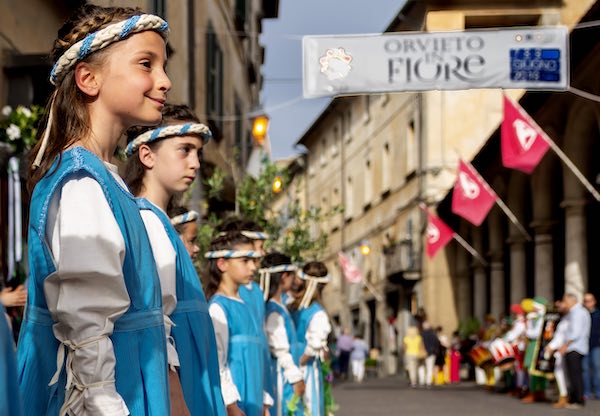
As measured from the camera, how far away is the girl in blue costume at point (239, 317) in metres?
5.59

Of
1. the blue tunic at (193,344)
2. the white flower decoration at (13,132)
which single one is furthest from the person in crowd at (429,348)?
the blue tunic at (193,344)

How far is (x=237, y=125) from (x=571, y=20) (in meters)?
14.5

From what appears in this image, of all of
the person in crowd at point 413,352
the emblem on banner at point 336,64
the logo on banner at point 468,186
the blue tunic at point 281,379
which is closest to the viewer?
the blue tunic at point 281,379

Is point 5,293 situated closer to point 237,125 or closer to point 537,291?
point 237,125

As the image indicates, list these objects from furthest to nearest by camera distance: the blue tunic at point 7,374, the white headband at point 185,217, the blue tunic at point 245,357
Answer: the blue tunic at point 245,357
the white headband at point 185,217
the blue tunic at point 7,374

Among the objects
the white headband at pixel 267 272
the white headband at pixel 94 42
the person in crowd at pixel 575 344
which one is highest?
the white headband at pixel 94 42

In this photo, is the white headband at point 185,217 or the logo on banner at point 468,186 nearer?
the white headband at point 185,217

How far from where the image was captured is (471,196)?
2545 centimetres

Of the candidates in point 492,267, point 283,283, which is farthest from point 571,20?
point 283,283

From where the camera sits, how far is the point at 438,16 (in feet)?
115

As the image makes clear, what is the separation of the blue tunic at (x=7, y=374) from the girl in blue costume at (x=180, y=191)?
1792mm

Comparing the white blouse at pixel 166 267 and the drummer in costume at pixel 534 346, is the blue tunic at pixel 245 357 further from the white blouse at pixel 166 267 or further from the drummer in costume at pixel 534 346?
the drummer in costume at pixel 534 346

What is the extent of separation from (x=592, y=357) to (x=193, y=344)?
16.6 m

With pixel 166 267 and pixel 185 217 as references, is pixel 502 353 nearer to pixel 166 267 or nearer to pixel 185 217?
pixel 185 217
